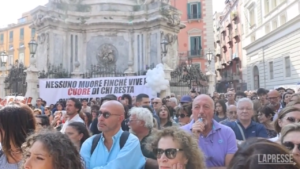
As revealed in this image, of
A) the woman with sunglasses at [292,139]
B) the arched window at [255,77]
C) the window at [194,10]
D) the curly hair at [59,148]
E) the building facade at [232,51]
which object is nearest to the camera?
the woman with sunglasses at [292,139]

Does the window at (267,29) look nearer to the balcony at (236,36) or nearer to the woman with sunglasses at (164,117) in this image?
the balcony at (236,36)

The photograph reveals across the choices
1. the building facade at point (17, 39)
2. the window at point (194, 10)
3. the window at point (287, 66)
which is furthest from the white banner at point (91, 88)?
the building facade at point (17, 39)

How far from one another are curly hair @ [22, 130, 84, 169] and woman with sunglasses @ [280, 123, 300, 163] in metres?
1.70

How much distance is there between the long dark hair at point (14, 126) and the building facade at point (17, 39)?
2234 inches

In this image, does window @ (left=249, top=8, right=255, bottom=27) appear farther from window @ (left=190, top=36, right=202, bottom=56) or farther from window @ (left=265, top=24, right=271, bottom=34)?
window @ (left=190, top=36, right=202, bottom=56)

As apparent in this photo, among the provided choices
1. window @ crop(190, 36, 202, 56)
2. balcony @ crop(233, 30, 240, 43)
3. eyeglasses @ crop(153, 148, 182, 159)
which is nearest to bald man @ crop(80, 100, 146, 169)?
eyeglasses @ crop(153, 148, 182, 159)

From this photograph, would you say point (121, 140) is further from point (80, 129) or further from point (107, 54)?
point (107, 54)

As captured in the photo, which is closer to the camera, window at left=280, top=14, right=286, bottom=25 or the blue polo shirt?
the blue polo shirt

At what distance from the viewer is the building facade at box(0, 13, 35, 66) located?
59094 millimetres

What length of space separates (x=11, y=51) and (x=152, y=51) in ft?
153

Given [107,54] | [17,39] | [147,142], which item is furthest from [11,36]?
[147,142]

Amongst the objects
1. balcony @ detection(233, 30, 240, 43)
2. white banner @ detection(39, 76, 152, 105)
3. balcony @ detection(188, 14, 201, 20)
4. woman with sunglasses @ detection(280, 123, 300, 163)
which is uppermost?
→ balcony @ detection(188, 14, 201, 20)

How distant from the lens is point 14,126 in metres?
3.72

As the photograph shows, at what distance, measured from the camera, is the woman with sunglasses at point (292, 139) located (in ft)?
8.02
